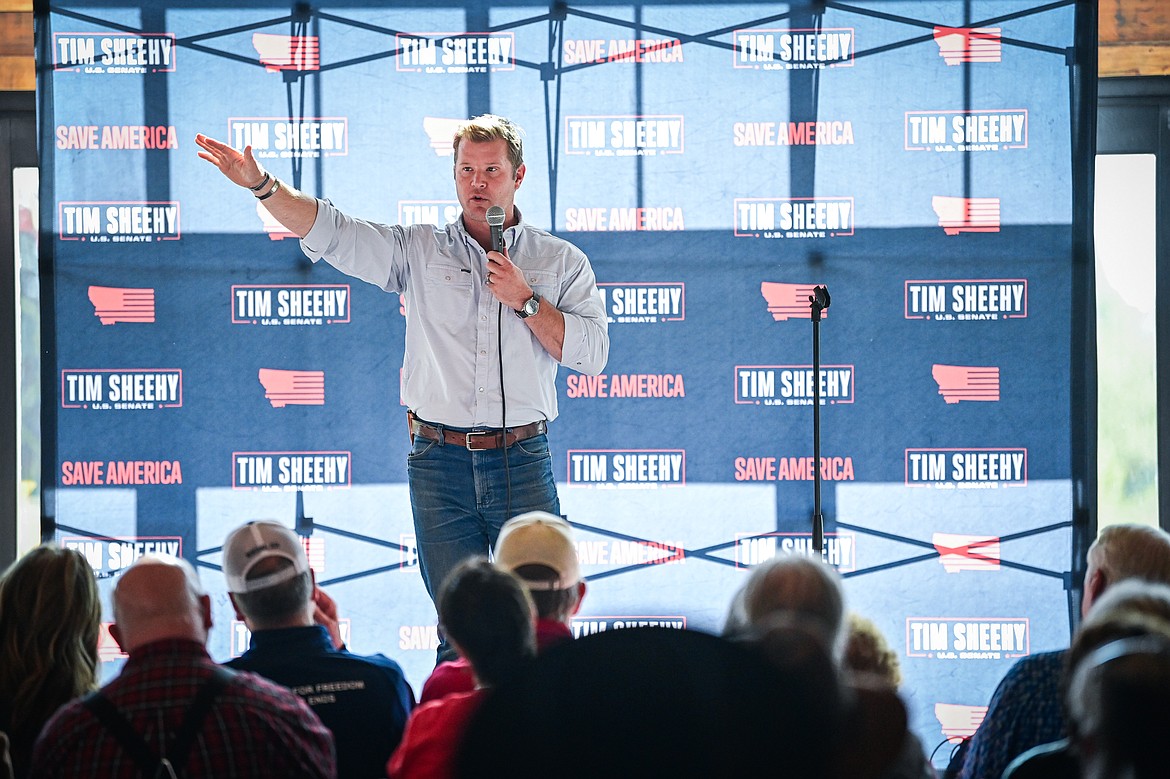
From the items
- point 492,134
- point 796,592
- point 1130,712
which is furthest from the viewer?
point 492,134

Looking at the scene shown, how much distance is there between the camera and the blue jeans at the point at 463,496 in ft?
9.80

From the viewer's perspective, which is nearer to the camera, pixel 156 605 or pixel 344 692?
pixel 156 605

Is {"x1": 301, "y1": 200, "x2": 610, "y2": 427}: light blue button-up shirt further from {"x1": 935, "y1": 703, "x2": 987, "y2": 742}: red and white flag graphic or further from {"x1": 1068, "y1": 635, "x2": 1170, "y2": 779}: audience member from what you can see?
{"x1": 1068, "y1": 635, "x2": 1170, "y2": 779}: audience member

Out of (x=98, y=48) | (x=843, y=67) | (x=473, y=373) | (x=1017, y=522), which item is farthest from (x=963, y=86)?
(x=98, y=48)

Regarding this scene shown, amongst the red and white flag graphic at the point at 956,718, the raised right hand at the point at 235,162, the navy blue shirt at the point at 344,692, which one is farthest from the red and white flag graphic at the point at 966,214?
the navy blue shirt at the point at 344,692

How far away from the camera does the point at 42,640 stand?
1.90m

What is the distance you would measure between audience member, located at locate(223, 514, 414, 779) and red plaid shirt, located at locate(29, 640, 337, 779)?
0.33m

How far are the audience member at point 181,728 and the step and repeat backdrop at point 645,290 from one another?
2.54 metres

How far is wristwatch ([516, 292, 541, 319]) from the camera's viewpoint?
9.57ft

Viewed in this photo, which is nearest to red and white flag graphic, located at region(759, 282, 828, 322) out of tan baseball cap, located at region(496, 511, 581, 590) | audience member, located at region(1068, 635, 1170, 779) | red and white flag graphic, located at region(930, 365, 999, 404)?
red and white flag graphic, located at region(930, 365, 999, 404)

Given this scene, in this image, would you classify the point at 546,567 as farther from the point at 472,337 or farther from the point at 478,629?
the point at 472,337

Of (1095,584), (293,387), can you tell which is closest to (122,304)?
(293,387)

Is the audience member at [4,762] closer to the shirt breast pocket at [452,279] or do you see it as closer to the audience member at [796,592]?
the audience member at [796,592]

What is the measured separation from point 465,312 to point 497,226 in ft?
1.06
